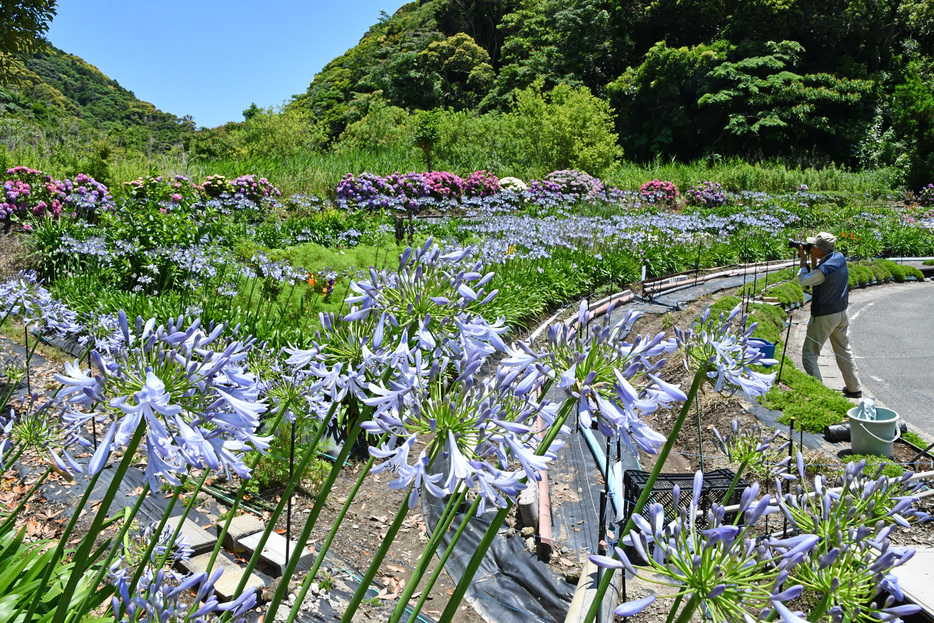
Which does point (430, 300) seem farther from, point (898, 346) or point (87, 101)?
point (87, 101)

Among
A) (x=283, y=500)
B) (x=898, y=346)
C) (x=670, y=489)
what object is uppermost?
(x=898, y=346)

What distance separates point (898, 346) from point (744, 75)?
2858 cm

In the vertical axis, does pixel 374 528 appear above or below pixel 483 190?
below

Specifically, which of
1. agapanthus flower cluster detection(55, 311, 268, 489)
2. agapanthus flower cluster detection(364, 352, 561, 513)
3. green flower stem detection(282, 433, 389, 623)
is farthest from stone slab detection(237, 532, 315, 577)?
agapanthus flower cluster detection(364, 352, 561, 513)

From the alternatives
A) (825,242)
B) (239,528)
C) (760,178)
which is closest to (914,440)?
(825,242)

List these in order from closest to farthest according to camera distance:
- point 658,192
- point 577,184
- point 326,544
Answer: point 326,544, point 577,184, point 658,192

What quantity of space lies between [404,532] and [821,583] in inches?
150

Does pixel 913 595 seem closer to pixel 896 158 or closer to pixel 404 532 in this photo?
pixel 404 532

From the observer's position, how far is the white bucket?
493 cm

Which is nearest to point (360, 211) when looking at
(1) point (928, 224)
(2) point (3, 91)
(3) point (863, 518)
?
(3) point (863, 518)

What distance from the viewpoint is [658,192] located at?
69.1 feet

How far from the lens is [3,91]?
3919 cm

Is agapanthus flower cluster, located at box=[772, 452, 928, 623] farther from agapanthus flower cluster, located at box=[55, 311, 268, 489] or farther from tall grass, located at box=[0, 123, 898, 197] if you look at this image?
tall grass, located at box=[0, 123, 898, 197]

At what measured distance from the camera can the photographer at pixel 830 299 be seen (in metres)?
7.12
